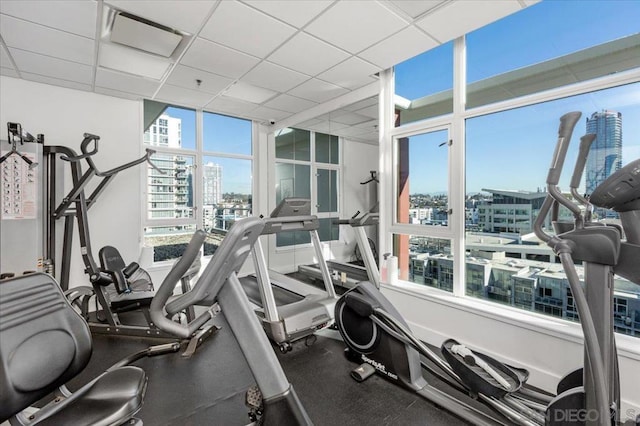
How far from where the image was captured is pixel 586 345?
1.32 meters

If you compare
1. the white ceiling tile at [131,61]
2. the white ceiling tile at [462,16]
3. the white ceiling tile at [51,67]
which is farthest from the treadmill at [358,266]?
the white ceiling tile at [51,67]

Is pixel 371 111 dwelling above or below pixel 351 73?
below

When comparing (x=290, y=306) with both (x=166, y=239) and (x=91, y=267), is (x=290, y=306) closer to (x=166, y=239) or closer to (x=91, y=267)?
(x=91, y=267)

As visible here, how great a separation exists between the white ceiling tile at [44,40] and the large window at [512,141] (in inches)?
130

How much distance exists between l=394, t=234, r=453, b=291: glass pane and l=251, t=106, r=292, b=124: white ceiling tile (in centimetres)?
296

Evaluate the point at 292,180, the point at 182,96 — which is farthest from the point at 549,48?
the point at 182,96

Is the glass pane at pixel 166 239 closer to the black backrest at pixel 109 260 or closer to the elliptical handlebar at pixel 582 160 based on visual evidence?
the black backrest at pixel 109 260

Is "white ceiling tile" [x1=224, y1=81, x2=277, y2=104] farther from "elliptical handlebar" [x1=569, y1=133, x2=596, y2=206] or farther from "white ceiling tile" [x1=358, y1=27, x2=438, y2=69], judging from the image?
"elliptical handlebar" [x1=569, y1=133, x2=596, y2=206]

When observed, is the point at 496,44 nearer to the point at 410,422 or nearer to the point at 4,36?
the point at 410,422

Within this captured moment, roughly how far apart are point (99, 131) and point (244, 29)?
9.29 ft

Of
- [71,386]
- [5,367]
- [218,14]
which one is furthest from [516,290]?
[71,386]

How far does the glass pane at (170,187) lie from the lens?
453 cm

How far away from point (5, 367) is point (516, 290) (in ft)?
10.8

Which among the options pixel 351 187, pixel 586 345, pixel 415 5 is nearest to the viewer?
pixel 586 345
